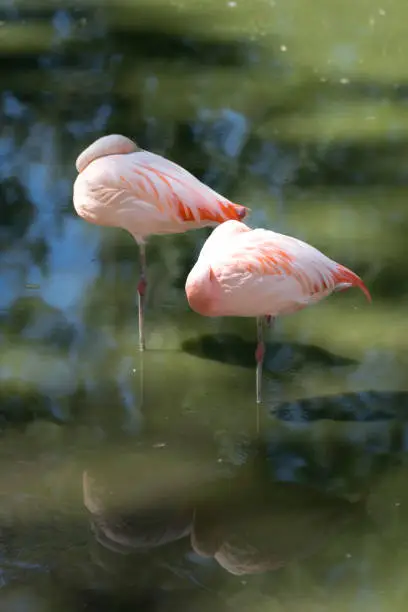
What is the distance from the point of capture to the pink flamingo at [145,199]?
2.92 meters

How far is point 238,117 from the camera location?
4.27 m

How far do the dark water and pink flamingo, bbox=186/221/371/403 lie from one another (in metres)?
0.28

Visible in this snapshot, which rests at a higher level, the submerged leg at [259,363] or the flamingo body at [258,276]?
the flamingo body at [258,276]

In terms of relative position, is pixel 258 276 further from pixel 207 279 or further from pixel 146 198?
pixel 146 198

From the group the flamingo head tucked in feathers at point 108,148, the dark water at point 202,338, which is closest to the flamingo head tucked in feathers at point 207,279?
the dark water at point 202,338

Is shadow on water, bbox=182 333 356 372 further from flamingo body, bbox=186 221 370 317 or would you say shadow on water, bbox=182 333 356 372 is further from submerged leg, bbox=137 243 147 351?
flamingo body, bbox=186 221 370 317

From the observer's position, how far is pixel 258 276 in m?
2.56

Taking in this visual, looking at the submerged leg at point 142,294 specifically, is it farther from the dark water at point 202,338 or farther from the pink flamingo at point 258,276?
the pink flamingo at point 258,276

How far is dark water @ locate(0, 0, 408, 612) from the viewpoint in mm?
2066

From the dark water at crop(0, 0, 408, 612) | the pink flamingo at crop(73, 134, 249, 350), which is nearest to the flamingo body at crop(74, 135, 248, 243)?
the pink flamingo at crop(73, 134, 249, 350)

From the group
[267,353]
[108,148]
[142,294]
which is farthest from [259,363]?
[108,148]

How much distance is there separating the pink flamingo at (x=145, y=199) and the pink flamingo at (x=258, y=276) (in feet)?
0.85

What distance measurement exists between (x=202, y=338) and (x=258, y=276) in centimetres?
53

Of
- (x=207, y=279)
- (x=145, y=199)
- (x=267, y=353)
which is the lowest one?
(x=267, y=353)
